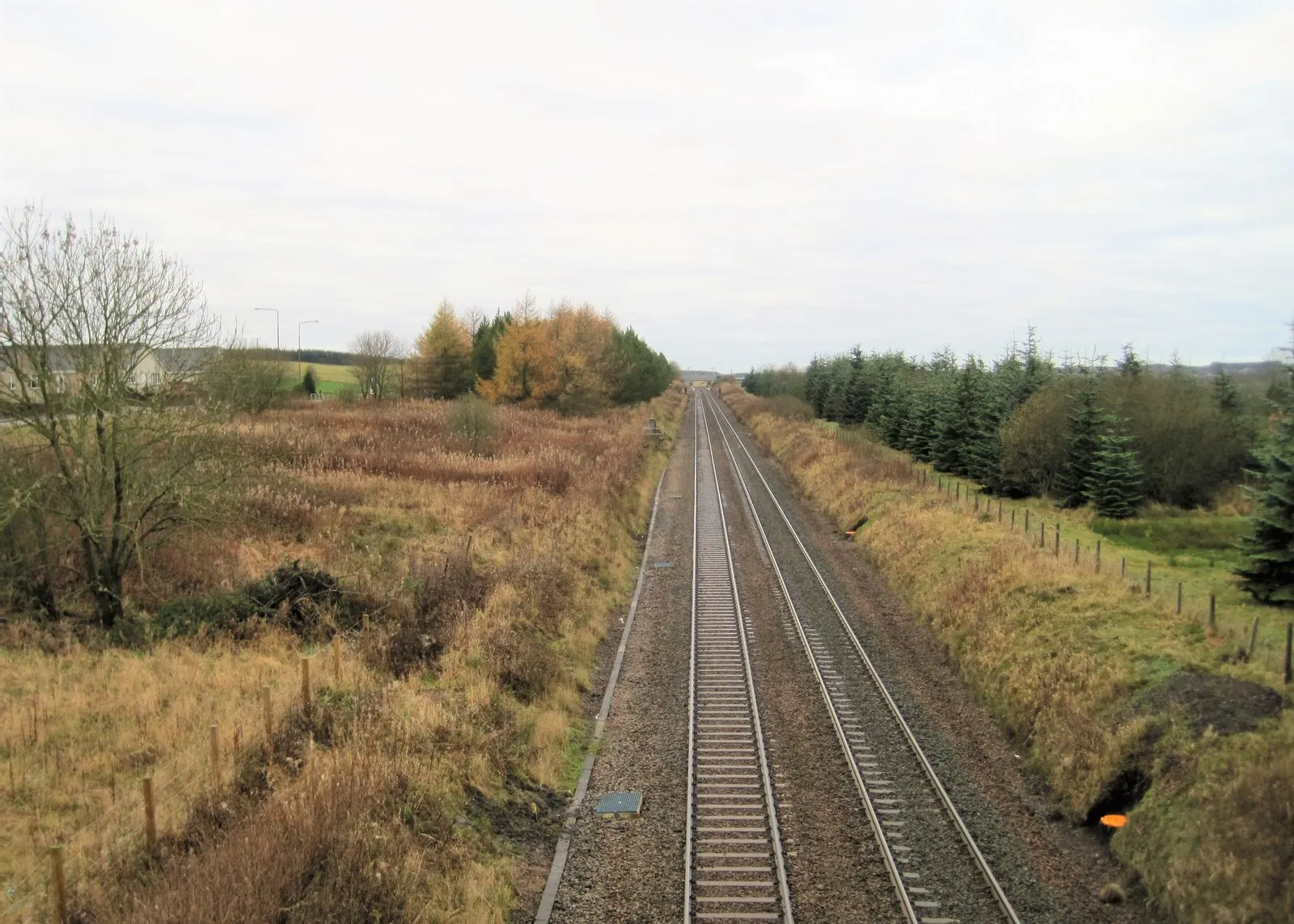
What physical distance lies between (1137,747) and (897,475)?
74.4 feet

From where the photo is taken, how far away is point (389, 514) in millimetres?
24141

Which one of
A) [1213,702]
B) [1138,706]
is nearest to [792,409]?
[1138,706]

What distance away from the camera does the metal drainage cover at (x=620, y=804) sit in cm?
1062

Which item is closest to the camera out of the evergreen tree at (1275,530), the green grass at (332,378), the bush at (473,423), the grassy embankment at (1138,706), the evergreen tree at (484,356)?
the grassy embankment at (1138,706)

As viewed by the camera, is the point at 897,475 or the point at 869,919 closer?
the point at 869,919

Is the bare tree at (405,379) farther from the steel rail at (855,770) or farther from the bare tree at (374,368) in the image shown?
the steel rail at (855,770)

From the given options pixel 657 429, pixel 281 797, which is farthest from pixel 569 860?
pixel 657 429

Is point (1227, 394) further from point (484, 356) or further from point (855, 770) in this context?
point (484, 356)

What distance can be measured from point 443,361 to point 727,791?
6129cm

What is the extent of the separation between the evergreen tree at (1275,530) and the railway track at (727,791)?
33.7 ft

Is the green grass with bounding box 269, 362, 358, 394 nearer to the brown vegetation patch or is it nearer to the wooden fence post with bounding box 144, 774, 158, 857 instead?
the wooden fence post with bounding box 144, 774, 158, 857

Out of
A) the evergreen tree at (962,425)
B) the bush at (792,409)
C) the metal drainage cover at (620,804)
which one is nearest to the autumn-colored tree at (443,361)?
the bush at (792,409)

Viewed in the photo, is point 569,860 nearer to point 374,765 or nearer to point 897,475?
point 374,765

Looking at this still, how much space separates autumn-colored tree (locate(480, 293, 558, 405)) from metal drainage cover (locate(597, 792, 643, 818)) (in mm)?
51315
